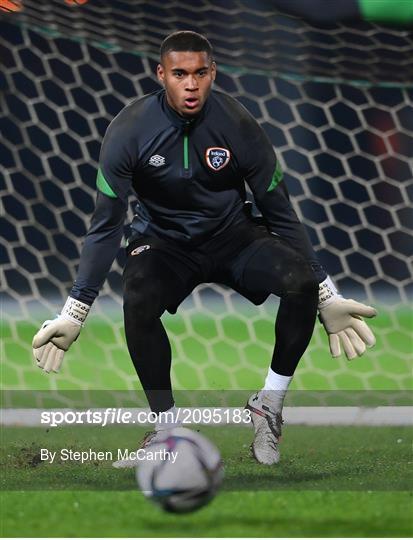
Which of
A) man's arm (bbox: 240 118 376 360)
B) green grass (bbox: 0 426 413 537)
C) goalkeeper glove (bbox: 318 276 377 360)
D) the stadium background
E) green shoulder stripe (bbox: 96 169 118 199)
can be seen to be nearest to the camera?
green grass (bbox: 0 426 413 537)

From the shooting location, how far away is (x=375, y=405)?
6.82 meters

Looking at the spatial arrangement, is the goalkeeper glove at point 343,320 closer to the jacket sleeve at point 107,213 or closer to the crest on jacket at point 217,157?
the crest on jacket at point 217,157

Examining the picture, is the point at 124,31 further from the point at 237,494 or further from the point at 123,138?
the point at 237,494

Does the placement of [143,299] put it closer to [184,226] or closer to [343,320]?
[184,226]

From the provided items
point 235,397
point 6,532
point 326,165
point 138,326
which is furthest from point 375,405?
point 326,165

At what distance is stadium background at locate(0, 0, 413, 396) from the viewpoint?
8.55m

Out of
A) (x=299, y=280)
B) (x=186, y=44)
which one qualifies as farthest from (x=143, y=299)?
(x=186, y=44)

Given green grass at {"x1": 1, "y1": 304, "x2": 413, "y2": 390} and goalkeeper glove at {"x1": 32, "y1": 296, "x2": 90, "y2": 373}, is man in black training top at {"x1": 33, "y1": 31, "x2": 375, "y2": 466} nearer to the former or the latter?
goalkeeper glove at {"x1": 32, "y1": 296, "x2": 90, "y2": 373}

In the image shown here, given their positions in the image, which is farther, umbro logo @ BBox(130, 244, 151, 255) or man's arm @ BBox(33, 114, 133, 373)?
umbro logo @ BBox(130, 244, 151, 255)

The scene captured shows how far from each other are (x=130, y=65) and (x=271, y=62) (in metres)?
2.32

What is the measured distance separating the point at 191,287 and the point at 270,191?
1.64 feet

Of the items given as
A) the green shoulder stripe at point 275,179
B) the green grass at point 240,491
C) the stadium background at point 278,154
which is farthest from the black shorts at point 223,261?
the stadium background at point 278,154

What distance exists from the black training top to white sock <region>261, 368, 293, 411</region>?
0.65 metres

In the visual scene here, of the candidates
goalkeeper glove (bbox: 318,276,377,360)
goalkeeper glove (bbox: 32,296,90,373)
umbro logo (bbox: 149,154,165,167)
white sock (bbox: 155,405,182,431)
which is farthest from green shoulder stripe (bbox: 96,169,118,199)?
goalkeeper glove (bbox: 318,276,377,360)
